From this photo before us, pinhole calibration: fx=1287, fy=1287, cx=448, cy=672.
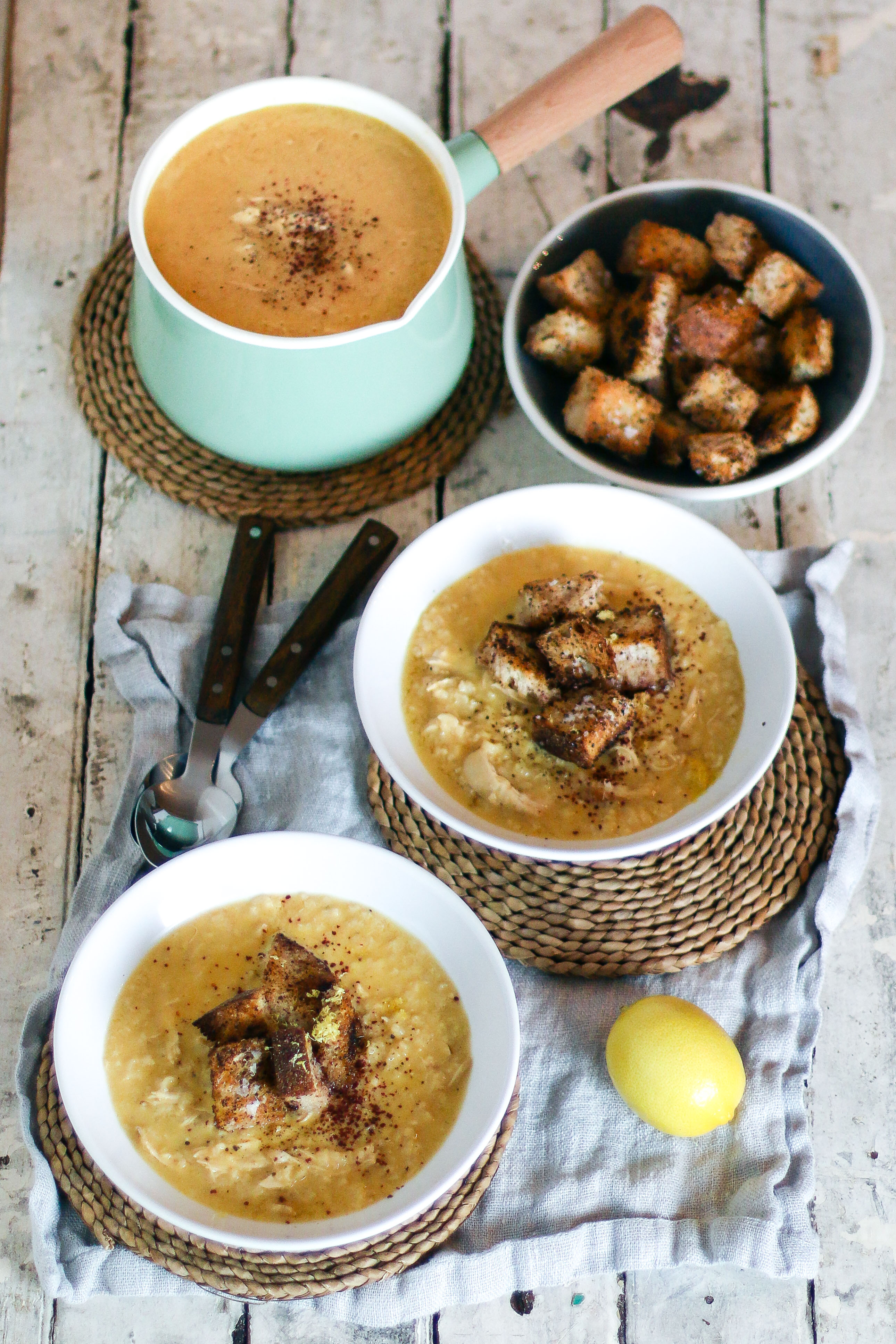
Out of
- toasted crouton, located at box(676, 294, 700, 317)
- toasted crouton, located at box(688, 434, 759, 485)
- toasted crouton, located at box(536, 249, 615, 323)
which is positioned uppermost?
toasted crouton, located at box(676, 294, 700, 317)

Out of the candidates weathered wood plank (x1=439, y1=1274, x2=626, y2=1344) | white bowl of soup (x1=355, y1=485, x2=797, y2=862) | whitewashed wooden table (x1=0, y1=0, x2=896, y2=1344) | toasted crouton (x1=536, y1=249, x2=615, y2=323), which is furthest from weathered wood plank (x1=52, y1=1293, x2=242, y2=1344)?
toasted crouton (x1=536, y1=249, x2=615, y2=323)

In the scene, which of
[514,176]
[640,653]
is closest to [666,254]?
[514,176]

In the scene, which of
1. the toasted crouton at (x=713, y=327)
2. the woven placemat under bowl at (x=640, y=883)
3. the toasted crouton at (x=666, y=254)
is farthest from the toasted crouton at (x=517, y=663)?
the toasted crouton at (x=666, y=254)

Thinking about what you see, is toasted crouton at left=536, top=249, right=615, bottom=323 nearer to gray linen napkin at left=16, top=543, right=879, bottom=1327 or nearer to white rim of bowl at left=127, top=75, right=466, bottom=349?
white rim of bowl at left=127, top=75, right=466, bottom=349

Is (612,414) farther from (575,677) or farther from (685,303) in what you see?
(575,677)

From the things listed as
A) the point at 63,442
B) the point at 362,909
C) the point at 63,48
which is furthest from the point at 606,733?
the point at 63,48

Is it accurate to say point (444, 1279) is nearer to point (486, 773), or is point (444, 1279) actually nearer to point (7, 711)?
point (486, 773)

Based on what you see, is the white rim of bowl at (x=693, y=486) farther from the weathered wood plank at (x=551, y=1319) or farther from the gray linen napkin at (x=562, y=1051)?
the weathered wood plank at (x=551, y=1319)
